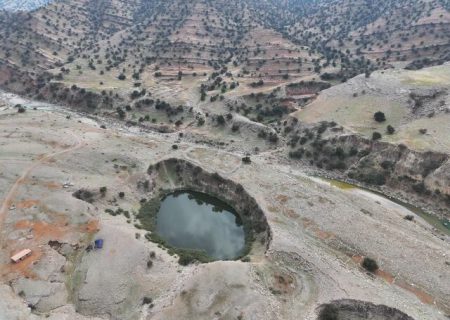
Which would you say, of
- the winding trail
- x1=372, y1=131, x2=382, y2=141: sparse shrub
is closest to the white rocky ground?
the winding trail

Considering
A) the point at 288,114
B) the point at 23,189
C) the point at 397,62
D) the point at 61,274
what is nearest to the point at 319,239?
the point at 61,274

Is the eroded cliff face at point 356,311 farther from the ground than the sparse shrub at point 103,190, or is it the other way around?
the sparse shrub at point 103,190

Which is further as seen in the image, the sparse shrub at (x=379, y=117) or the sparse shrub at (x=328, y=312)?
the sparse shrub at (x=379, y=117)

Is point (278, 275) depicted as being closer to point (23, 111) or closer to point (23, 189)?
point (23, 189)

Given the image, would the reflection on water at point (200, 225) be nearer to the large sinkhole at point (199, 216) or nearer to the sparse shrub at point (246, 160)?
the large sinkhole at point (199, 216)

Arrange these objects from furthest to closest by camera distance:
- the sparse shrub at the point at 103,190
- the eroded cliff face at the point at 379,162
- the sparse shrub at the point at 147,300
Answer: the eroded cliff face at the point at 379,162, the sparse shrub at the point at 103,190, the sparse shrub at the point at 147,300

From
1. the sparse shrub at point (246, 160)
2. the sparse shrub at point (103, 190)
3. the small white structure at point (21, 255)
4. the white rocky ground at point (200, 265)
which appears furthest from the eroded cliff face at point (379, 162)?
the small white structure at point (21, 255)

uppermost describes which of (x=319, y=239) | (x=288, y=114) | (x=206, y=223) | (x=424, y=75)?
(x=424, y=75)

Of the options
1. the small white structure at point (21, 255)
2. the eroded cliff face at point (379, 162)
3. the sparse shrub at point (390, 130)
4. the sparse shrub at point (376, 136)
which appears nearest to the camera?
the small white structure at point (21, 255)
